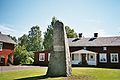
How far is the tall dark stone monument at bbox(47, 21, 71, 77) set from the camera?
16734 millimetres

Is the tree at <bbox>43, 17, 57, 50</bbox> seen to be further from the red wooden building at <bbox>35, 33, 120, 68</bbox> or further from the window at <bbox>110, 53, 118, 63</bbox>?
the window at <bbox>110, 53, 118, 63</bbox>

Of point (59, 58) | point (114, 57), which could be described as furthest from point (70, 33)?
point (59, 58)

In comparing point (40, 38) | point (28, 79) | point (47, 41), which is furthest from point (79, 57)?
point (40, 38)

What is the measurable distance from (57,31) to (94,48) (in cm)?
1930

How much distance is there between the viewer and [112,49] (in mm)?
33719

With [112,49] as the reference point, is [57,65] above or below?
below

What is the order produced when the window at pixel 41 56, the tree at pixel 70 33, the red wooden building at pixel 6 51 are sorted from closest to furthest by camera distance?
the red wooden building at pixel 6 51
the window at pixel 41 56
the tree at pixel 70 33

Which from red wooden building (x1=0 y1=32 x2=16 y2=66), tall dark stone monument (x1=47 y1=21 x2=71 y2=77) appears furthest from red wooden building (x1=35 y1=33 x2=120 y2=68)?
tall dark stone monument (x1=47 y1=21 x2=71 y2=77)


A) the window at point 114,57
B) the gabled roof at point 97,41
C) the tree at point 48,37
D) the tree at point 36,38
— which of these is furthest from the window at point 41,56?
the tree at point 36,38

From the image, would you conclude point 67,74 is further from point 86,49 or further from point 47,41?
point 47,41

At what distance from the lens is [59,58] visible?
1697 centimetres

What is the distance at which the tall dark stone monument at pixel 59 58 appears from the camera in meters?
16.7

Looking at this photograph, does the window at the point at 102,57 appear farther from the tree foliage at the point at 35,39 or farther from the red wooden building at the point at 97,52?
the tree foliage at the point at 35,39

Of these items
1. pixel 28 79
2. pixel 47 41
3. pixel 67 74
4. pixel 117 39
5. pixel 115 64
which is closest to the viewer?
pixel 28 79
